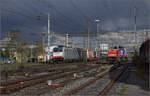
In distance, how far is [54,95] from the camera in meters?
10.1

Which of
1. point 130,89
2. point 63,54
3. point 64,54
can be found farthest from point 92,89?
point 64,54

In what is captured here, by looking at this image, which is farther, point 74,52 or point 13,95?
point 74,52

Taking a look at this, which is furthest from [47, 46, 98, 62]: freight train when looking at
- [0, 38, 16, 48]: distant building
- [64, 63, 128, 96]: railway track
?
[64, 63, 128, 96]: railway track

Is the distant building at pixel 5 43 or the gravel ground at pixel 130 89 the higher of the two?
the distant building at pixel 5 43

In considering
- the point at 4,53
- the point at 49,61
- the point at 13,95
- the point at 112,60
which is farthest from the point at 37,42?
the point at 13,95

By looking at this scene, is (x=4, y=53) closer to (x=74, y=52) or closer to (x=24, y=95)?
(x=74, y=52)

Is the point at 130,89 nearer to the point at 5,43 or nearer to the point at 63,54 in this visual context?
the point at 63,54

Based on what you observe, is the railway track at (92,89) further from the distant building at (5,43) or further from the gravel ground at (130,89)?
the distant building at (5,43)

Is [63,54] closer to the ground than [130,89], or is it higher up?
higher up

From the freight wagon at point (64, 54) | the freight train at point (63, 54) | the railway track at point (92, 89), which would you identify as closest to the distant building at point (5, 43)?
the freight train at point (63, 54)

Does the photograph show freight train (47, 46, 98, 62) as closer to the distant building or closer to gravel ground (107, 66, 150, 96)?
the distant building

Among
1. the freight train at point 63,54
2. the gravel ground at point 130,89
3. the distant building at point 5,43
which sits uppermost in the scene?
the distant building at point 5,43

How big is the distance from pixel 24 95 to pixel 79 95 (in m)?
2.64

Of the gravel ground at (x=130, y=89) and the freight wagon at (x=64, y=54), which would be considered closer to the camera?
the gravel ground at (x=130, y=89)
